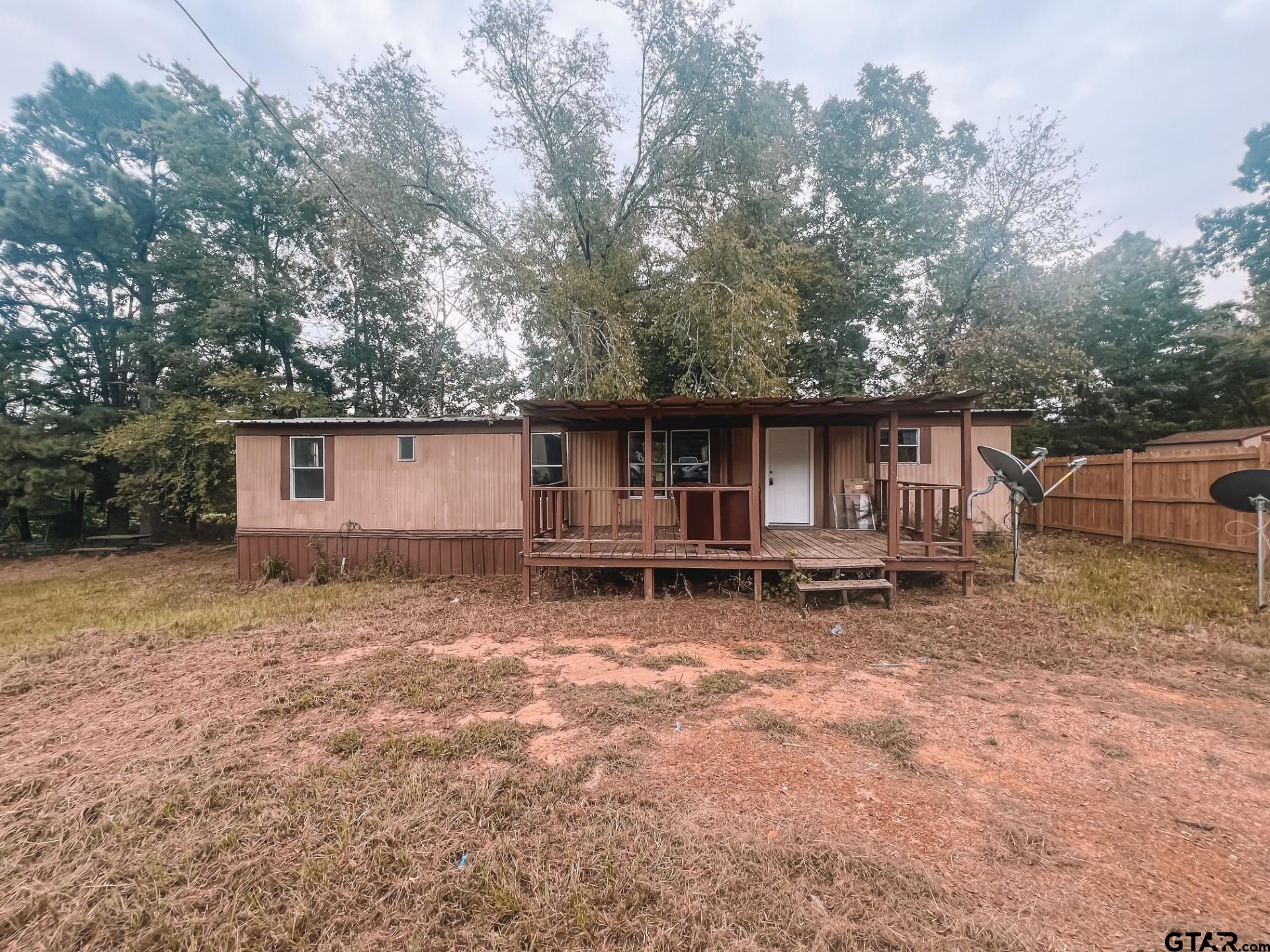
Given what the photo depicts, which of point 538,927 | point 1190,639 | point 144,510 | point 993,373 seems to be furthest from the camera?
point 144,510

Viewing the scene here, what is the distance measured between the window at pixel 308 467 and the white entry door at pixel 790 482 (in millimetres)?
8443

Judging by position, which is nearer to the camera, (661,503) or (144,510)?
(661,503)

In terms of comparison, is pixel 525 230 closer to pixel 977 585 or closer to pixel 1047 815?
pixel 977 585

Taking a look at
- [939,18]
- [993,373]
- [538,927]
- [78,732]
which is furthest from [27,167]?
[993,373]

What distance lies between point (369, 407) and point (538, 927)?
17.3 m

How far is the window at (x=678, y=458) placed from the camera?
930cm

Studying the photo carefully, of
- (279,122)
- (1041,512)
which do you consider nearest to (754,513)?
(1041,512)

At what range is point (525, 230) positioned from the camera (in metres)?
11.3

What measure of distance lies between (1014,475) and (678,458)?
5.17m

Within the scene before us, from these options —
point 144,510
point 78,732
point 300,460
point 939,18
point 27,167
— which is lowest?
point 78,732

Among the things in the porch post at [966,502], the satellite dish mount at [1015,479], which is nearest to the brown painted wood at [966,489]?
the porch post at [966,502]

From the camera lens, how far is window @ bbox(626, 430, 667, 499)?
9312mm

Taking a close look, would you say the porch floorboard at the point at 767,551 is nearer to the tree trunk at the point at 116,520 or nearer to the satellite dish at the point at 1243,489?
the satellite dish at the point at 1243,489

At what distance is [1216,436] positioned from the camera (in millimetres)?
13242
